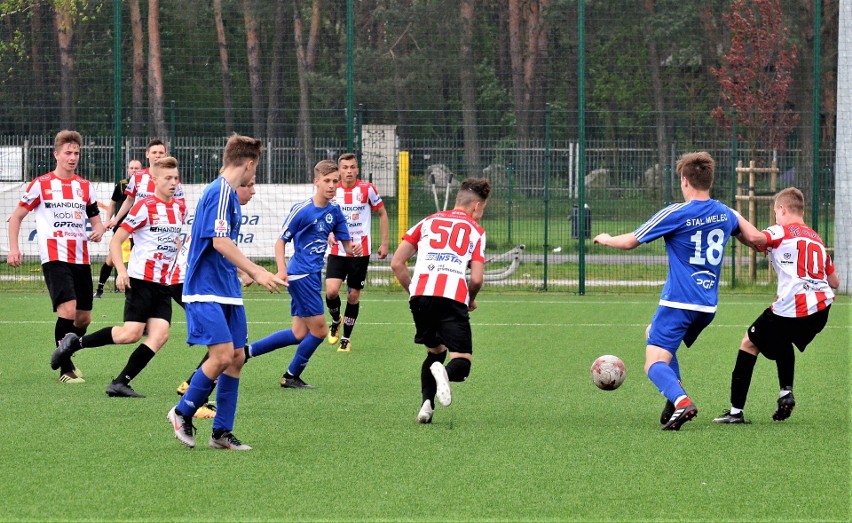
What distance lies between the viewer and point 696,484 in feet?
19.3

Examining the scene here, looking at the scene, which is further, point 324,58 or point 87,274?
point 324,58

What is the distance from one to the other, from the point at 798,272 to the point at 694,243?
893 mm

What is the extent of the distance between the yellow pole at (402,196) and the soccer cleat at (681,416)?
35.2 ft

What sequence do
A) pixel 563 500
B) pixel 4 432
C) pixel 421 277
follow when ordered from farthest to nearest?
pixel 421 277
pixel 4 432
pixel 563 500

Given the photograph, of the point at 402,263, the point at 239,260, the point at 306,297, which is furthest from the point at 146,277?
the point at 239,260

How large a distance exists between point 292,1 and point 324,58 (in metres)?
1.03

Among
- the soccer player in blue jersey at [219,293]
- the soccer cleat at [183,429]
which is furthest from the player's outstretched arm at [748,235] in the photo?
the soccer cleat at [183,429]

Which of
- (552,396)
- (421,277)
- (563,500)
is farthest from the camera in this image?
(552,396)

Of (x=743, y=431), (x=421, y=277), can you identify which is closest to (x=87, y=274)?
(x=421, y=277)

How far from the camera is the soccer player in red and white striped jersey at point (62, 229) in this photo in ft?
31.8

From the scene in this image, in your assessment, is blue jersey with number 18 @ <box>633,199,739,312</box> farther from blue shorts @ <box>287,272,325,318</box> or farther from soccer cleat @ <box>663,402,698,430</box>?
blue shorts @ <box>287,272,325,318</box>

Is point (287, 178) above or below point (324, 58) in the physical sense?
below

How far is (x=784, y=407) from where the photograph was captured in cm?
769

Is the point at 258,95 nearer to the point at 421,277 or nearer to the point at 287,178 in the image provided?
the point at 287,178
